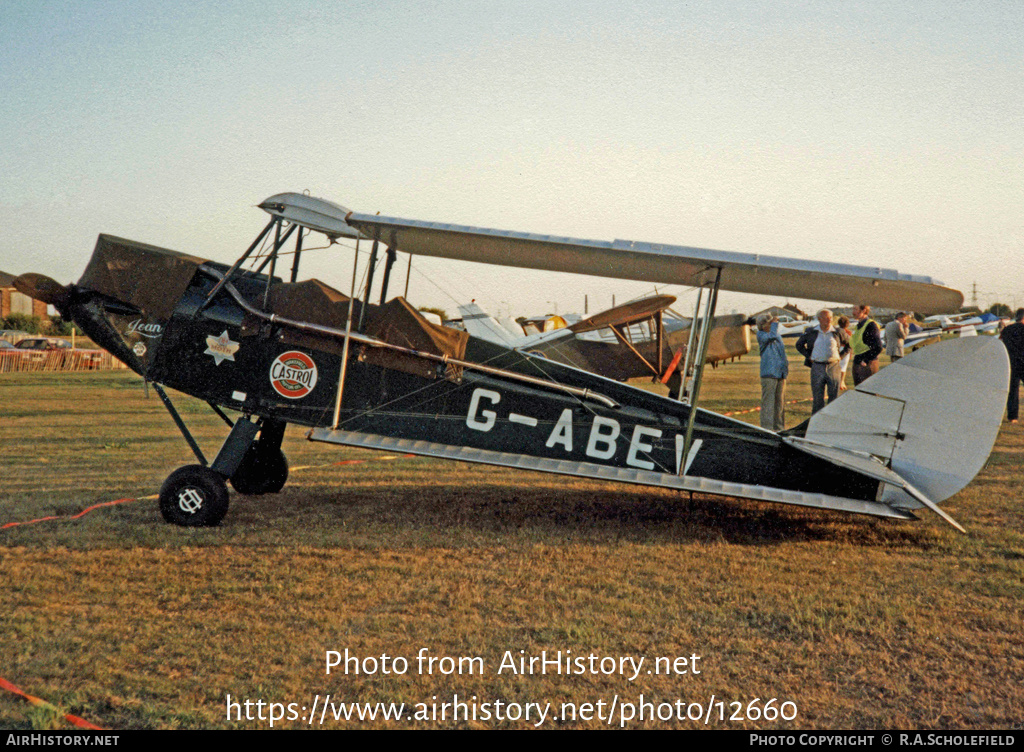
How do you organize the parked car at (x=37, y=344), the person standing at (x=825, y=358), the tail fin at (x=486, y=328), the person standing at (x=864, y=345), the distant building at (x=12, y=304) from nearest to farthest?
the person standing at (x=825, y=358), the person standing at (x=864, y=345), the tail fin at (x=486, y=328), the parked car at (x=37, y=344), the distant building at (x=12, y=304)

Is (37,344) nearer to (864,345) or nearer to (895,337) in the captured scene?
(895,337)

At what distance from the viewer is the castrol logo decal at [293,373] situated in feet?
19.9

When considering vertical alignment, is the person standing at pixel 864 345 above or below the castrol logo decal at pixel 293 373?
above

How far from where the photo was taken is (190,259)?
6.18 meters

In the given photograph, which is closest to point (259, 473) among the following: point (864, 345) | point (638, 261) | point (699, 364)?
point (638, 261)

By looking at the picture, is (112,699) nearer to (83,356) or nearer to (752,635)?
(752,635)

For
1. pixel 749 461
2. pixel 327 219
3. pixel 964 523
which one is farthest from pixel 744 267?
pixel 327 219

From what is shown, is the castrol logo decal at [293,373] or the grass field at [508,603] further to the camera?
the castrol logo decal at [293,373]

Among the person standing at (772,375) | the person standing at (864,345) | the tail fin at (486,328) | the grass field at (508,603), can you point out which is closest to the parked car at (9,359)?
the tail fin at (486,328)

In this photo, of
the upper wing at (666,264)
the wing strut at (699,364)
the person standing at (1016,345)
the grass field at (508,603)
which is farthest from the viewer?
the person standing at (1016,345)

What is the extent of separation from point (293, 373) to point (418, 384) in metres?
1.00

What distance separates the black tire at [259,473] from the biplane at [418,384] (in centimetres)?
112

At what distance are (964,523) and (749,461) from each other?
197 cm

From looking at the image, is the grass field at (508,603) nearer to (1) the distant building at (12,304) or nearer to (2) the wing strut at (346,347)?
(2) the wing strut at (346,347)
